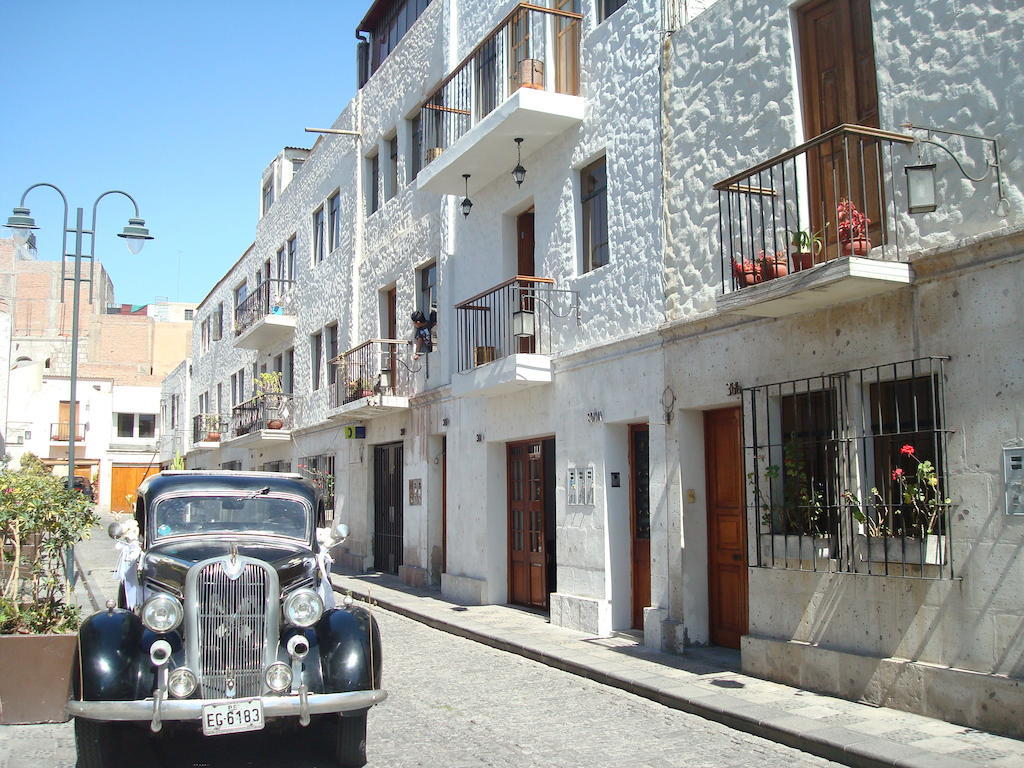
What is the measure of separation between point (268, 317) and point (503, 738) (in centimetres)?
2096

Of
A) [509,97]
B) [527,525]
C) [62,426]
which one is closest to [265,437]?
[527,525]

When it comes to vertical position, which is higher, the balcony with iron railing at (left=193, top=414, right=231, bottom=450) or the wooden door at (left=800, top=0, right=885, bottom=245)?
the wooden door at (left=800, top=0, right=885, bottom=245)

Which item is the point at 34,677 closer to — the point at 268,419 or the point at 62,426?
the point at 268,419

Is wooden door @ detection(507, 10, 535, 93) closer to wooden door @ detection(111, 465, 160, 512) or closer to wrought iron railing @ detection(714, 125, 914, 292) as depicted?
wrought iron railing @ detection(714, 125, 914, 292)

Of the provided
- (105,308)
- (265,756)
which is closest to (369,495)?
(265,756)

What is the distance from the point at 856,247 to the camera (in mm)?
7852

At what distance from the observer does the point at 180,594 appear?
6.61m

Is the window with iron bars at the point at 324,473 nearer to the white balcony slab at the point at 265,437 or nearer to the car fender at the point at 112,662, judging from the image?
the white balcony slab at the point at 265,437

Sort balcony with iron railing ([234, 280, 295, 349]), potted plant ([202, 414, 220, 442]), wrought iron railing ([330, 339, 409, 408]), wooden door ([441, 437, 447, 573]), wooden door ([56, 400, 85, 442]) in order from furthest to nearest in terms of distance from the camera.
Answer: wooden door ([56, 400, 85, 442]) → potted plant ([202, 414, 220, 442]) → balcony with iron railing ([234, 280, 295, 349]) → wrought iron railing ([330, 339, 409, 408]) → wooden door ([441, 437, 447, 573])

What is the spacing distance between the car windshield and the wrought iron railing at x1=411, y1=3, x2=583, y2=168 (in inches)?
284

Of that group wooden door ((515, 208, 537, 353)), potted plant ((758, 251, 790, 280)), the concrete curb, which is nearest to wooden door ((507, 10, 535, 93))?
wooden door ((515, 208, 537, 353))

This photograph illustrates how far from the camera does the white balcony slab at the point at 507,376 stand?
13031 mm

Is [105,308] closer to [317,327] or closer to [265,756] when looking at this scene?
[317,327]

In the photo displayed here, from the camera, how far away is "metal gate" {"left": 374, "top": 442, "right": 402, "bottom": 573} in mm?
19688
